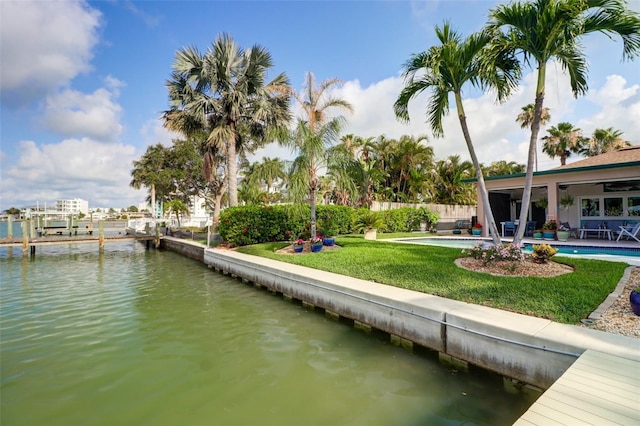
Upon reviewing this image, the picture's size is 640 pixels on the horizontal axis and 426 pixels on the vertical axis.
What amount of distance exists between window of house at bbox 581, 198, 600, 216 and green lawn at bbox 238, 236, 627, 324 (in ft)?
29.0

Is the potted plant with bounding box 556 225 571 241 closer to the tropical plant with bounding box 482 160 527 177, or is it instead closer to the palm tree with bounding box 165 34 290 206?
the palm tree with bounding box 165 34 290 206

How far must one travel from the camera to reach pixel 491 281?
5484 millimetres

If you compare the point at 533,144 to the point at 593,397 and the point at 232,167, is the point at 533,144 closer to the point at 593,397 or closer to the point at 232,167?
the point at 593,397

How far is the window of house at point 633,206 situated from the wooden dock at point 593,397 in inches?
536

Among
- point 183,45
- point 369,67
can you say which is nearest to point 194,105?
point 183,45

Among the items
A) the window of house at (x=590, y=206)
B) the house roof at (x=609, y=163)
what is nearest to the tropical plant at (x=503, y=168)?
the house roof at (x=609, y=163)

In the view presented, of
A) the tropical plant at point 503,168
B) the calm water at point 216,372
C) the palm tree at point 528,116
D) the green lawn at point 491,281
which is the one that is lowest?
the calm water at point 216,372

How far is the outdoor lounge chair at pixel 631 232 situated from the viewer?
11179 mm

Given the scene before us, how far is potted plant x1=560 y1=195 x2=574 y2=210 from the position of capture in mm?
13727

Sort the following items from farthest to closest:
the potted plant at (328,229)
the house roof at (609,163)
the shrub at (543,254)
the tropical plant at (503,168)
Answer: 1. the tropical plant at (503,168)
2. the potted plant at (328,229)
3. the house roof at (609,163)
4. the shrub at (543,254)

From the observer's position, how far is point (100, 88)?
46.5 feet

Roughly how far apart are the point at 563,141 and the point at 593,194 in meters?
14.7

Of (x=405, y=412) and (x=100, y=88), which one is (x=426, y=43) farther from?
(x=100, y=88)

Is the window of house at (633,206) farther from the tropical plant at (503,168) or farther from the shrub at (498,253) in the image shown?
the tropical plant at (503,168)
